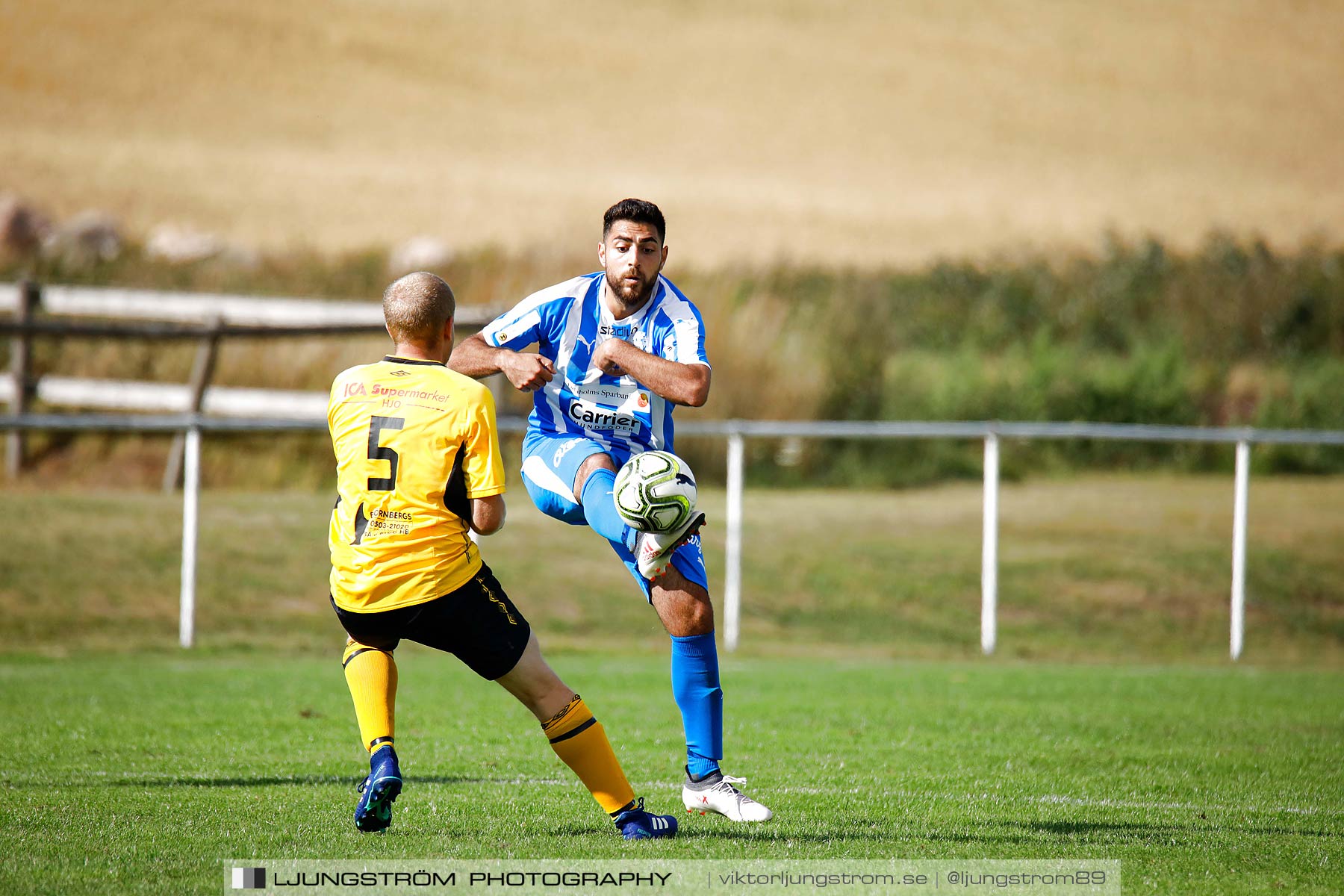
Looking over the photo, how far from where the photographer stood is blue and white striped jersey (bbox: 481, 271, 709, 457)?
5891 millimetres

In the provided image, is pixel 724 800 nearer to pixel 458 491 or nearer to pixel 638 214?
pixel 458 491

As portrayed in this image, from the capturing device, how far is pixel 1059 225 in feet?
172

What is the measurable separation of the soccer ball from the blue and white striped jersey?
727 mm

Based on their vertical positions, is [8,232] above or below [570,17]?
below

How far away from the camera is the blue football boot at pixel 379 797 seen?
4.54 m

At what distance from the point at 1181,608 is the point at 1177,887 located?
1122 cm

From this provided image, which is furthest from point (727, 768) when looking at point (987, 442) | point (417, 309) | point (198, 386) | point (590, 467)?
point (198, 386)

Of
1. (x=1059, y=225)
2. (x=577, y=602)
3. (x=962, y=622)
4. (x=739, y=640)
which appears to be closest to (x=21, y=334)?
(x=577, y=602)

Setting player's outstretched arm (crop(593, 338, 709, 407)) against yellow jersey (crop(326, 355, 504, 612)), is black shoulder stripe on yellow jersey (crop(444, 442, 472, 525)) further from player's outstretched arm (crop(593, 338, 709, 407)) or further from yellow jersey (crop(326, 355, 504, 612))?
player's outstretched arm (crop(593, 338, 709, 407))

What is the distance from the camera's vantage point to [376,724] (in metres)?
4.82

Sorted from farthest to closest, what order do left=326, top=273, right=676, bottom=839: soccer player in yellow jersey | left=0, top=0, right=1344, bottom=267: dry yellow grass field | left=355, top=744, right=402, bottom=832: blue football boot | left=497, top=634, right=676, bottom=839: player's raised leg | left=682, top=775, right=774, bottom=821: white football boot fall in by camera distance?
left=0, top=0, right=1344, bottom=267: dry yellow grass field → left=682, top=775, right=774, bottom=821: white football boot → left=497, top=634, right=676, bottom=839: player's raised leg → left=326, top=273, right=676, bottom=839: soccer player in yellow jersey → left=355, top=744, right=402, bottom=832: blue football boot

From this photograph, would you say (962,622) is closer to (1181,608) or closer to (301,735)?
(1181,608)

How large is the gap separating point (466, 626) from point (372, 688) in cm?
41

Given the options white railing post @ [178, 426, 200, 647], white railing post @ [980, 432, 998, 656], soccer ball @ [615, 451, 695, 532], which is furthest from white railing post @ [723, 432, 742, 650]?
soccer ball @ [615, 451, 695, 532]
